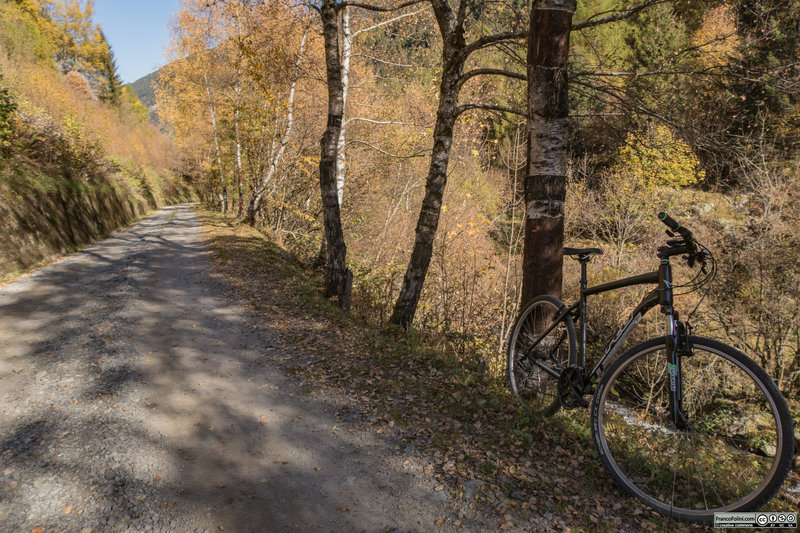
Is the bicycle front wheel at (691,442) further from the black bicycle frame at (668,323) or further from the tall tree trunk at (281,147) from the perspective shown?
the tall tree trunk at (281,147)

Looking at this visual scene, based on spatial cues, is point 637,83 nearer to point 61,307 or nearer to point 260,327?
point 260,327

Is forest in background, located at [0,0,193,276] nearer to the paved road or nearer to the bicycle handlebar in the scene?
the paved road

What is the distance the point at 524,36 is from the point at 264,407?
574 centimetres

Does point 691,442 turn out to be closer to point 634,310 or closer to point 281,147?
point 634,310

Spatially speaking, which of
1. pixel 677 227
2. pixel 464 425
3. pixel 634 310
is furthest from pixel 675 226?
pixel 464 425

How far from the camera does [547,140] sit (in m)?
4.22

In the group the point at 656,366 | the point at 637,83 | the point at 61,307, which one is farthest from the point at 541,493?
the point at 61,307

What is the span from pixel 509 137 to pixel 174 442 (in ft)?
50.7

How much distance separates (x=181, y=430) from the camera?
4.20 metres

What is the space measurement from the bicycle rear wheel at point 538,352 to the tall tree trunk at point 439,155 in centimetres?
317

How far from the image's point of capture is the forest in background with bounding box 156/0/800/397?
5.14m

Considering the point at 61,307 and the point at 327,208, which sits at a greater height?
the point at 327,208

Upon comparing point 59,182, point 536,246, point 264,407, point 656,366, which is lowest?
point 264,407

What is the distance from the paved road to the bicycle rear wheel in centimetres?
165
